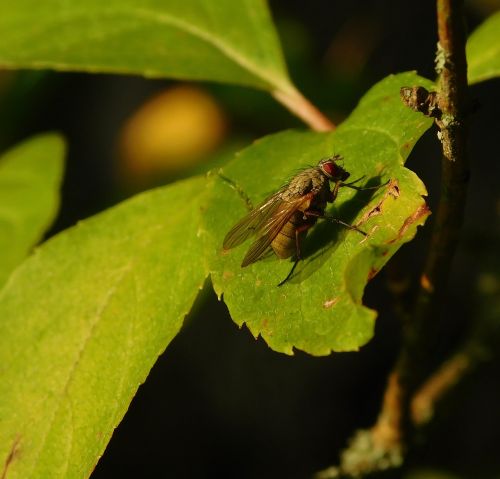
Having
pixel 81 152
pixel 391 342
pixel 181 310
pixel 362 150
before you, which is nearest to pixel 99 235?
pixel 181 310

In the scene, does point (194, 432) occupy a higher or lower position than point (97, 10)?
lower

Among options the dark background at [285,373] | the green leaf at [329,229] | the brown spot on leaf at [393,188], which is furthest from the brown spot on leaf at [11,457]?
the dark background at [285,373]

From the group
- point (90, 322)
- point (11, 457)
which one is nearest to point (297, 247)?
point (90, 322)

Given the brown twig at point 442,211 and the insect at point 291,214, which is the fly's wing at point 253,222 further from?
the brown twig at point 442,211

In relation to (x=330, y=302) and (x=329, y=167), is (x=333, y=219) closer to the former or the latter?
(x=329, y=167)

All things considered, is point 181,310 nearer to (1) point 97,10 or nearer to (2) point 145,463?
(1) point 97,10

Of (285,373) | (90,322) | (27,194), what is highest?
(90,322)

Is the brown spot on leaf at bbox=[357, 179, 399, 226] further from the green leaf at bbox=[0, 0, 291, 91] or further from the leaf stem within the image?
the green leaf at bbox=[0, 0, 291, 91]
